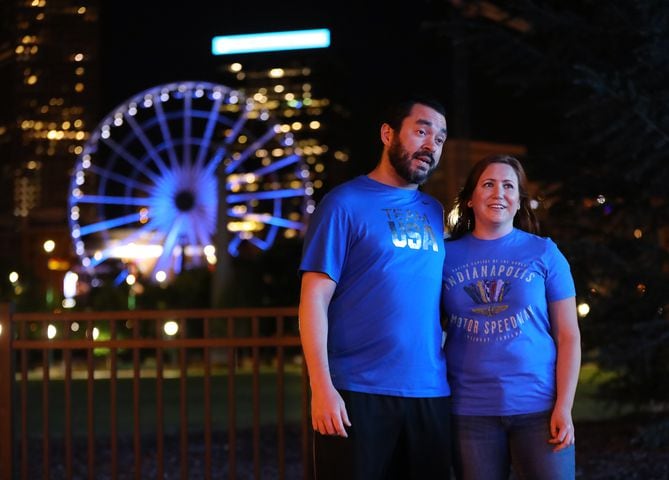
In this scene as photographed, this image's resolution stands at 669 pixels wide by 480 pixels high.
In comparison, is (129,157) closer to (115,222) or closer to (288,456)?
(115,222)

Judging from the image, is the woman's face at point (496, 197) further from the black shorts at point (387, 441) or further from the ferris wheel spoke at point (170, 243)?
the ferris wheel spoke at point (170, 243)

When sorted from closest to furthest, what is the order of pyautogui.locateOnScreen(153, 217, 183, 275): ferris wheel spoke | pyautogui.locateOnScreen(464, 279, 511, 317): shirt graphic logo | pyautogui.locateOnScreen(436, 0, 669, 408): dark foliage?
pyautogui.locateOnScreen(464, 279, 511, 317): shirt graphic logo < pyautogui.locateOnScreen(436, 0, 669, 408): dark foliage < pyautogui.locateOnScreen(153, 217, 183, 275): ferris wheel spoke

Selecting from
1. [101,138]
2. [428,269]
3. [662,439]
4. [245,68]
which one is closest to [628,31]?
[662,439]

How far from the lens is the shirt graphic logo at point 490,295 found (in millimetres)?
2943

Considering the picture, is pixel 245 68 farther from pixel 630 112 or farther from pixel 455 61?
pixel 630 112

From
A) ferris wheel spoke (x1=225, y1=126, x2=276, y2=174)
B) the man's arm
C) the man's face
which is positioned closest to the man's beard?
the man's face

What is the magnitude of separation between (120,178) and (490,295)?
2474 centimetres

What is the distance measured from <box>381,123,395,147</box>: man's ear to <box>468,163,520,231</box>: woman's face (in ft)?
1.02

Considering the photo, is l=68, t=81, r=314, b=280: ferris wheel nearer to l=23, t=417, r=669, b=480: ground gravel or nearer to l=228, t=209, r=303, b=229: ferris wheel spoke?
l=228, t=209, r=303, b=229: ferris wheel spoke

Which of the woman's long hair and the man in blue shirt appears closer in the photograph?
the man in blue shirt

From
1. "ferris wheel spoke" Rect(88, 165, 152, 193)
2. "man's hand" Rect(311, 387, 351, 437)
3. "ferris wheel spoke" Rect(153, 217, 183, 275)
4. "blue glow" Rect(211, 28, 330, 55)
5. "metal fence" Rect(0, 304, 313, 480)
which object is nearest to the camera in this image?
"man's hand" Rect(311, 387, 351, 437)

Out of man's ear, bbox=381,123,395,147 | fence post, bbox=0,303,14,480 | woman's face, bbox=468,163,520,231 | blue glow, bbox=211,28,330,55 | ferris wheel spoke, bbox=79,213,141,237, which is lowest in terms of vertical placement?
fence post, bbox=0,303,14,480

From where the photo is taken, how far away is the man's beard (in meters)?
3.04

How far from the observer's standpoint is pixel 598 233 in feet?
22.3
